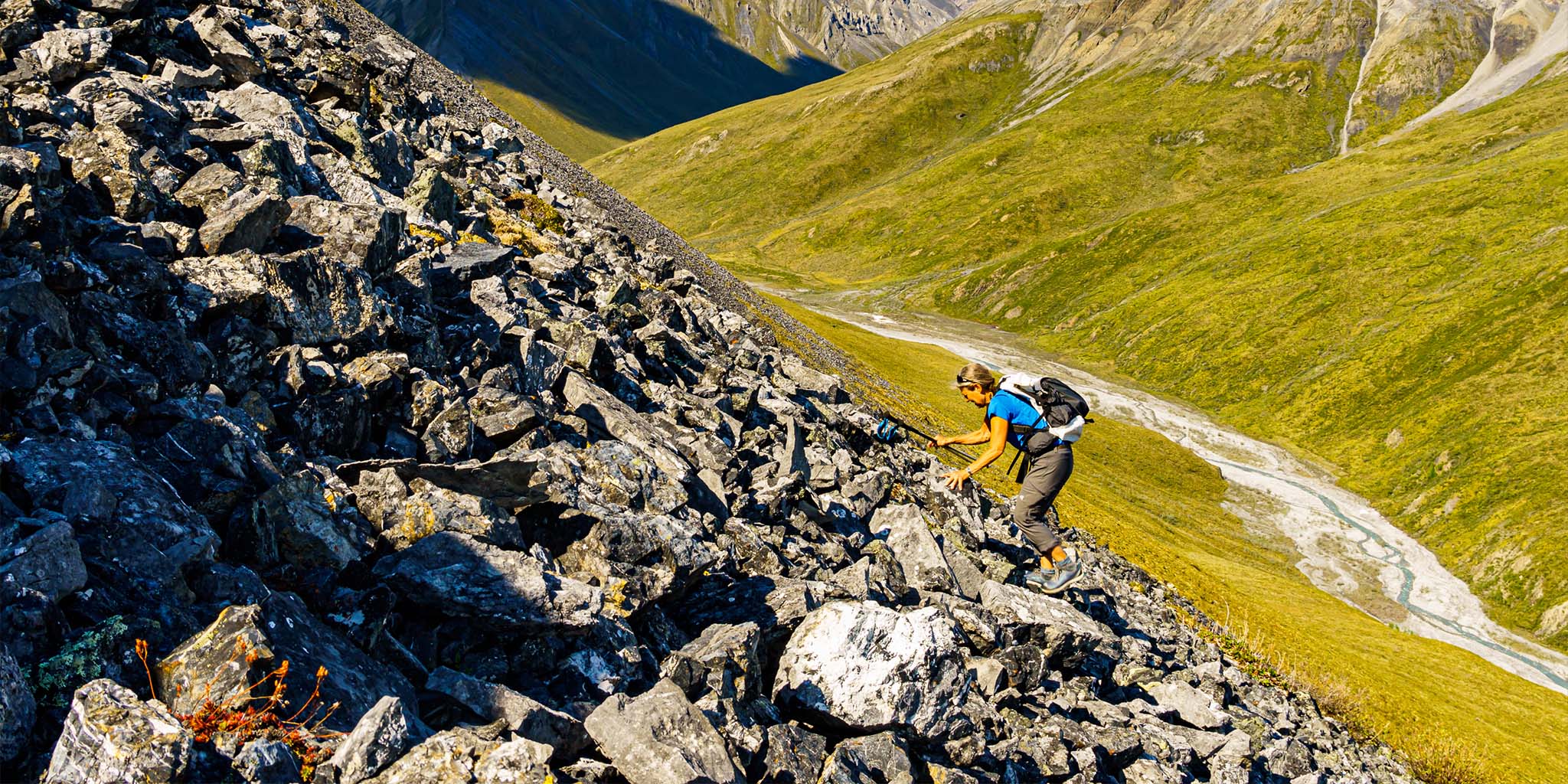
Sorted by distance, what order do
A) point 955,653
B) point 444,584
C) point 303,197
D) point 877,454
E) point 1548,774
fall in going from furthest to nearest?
point 1548,774, point 877,454, point 303,197, point 955,653, point 444,584

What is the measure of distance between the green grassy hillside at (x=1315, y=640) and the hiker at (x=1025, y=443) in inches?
740

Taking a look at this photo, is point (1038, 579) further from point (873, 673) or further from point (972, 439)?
point (873, 673)

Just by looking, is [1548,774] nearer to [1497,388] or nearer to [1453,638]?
[1453,638]

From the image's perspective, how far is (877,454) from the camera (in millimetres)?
30906

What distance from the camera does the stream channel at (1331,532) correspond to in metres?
70.7

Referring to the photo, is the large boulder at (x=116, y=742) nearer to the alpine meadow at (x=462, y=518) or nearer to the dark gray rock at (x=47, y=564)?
the alpine meadow at (x=462, y=518)

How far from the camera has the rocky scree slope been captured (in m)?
7.97

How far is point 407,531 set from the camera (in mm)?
11930

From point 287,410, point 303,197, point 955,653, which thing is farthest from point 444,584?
point 303,197

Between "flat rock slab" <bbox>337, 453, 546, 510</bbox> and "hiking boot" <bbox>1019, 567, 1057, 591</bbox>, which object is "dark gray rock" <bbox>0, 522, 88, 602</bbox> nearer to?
"flat rock slab" <bbox>337, 453, 546, 510</bbox>

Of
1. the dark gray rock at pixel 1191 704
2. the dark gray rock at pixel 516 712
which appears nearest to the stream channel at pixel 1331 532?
the dark gray rock at pixel 1191 704

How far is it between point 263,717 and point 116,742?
108cm

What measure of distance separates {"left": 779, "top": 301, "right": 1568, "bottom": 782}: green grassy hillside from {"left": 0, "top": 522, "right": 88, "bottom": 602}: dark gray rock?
35812 millimetres

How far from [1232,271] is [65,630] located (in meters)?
189
